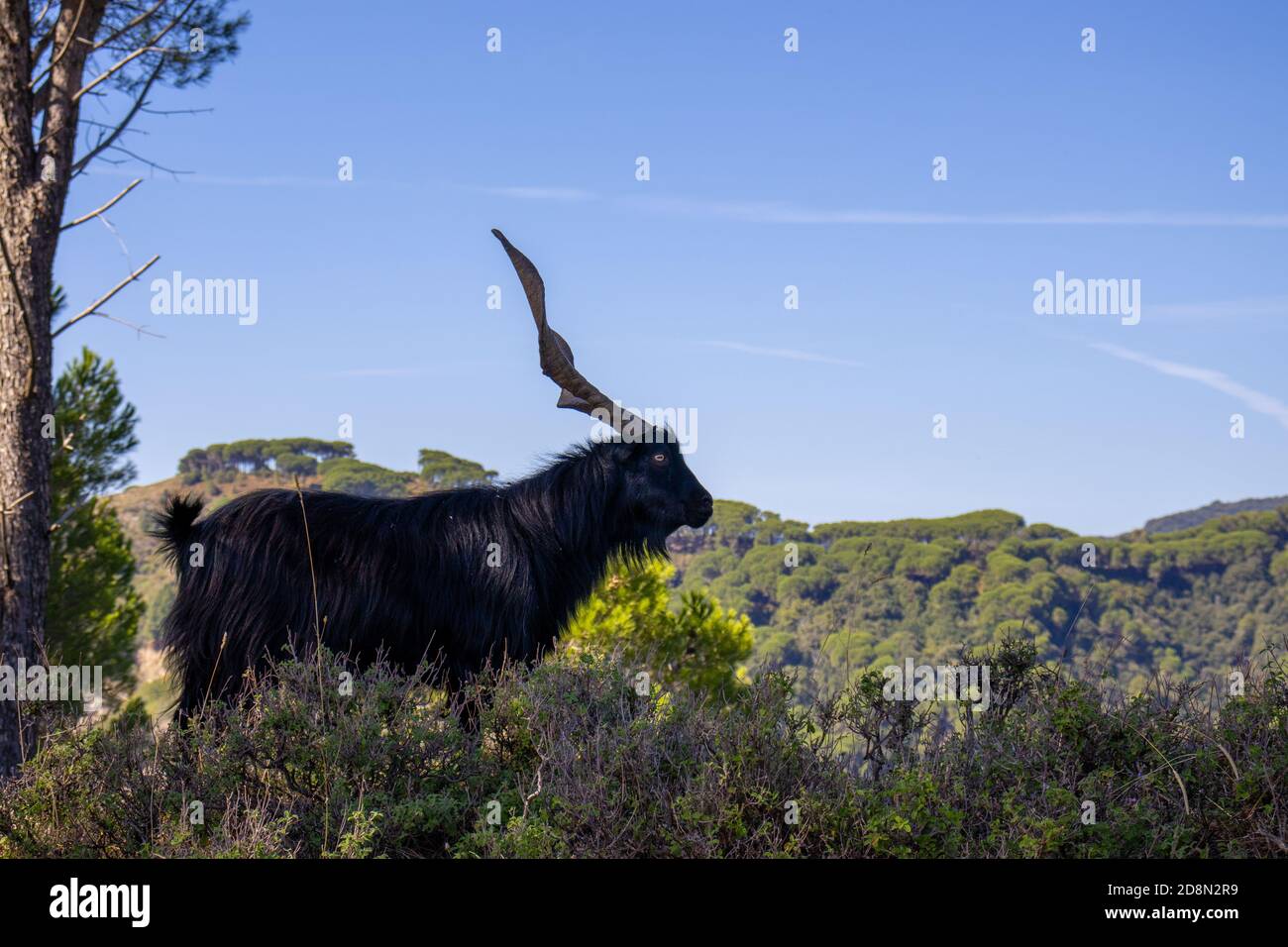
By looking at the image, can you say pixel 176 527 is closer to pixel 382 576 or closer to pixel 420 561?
pixel 382 576

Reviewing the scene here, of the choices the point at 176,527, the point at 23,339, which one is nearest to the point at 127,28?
the point at 23,339

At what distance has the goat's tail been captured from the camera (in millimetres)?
7586

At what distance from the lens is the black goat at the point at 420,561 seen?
7.50m

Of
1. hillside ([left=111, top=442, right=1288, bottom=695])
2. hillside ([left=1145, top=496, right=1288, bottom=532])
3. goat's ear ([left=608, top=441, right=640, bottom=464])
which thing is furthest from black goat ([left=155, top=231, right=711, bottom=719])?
hillside ([left=1145, top=496, right=1288, bottom=532])

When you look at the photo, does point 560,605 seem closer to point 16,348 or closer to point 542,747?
point 542,747

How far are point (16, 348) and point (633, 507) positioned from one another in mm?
4891

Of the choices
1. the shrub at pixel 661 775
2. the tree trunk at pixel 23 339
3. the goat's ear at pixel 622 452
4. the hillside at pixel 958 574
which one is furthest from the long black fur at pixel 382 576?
the hillside at pixel 958 574

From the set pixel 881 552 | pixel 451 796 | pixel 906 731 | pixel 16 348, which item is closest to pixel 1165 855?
pixel 906 731

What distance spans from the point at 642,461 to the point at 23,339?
4.86 metres

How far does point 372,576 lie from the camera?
300 inches

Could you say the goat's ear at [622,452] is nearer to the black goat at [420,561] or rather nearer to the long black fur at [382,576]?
the black goat at [420,561]

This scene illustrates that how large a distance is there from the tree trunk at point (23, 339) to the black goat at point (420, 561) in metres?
1.85

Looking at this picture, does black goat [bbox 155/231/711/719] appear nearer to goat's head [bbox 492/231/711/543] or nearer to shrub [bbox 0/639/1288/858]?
goat's head [bbox 492/231/711/543]

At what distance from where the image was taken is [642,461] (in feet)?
27.8
